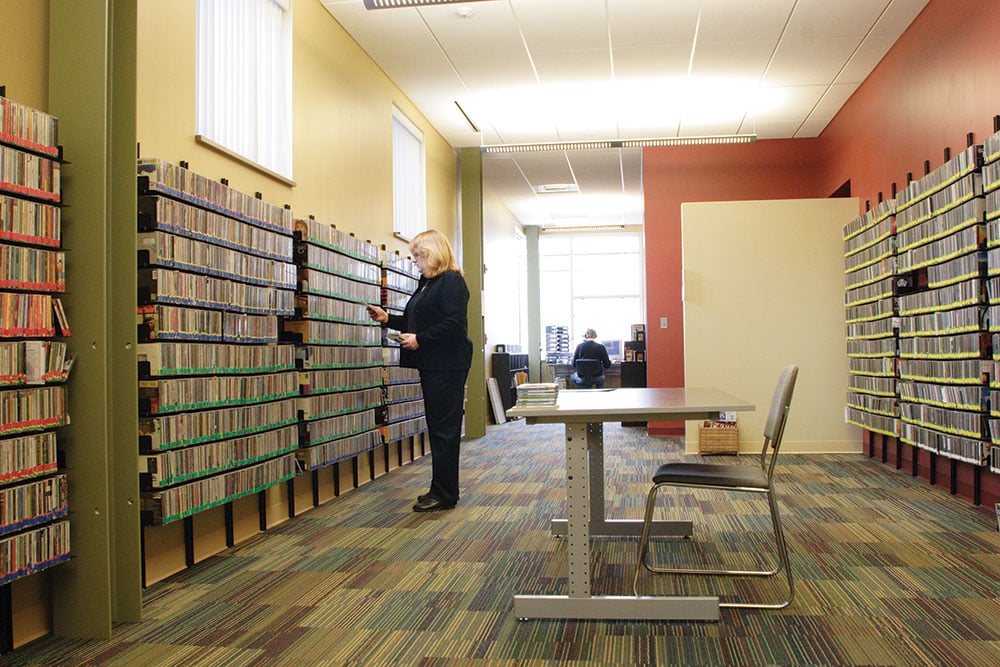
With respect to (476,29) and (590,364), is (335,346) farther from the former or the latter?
(590,364)

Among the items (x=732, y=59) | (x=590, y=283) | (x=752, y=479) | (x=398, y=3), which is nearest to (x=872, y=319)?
(x=732, y=59)

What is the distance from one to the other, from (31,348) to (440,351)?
88.2 inches

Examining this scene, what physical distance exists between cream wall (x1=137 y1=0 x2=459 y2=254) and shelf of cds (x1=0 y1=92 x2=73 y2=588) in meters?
0.77

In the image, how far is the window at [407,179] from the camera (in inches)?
261

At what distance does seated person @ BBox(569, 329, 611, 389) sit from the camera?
37.0 ft

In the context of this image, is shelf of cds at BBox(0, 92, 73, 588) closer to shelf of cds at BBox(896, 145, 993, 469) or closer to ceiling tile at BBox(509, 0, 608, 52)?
ceiling tile at BBox(509, 0, 608, 52)

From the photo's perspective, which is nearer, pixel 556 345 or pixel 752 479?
pixel 752 479

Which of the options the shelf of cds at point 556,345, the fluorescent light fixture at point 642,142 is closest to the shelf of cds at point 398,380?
the fluorescent light fixture at point 642,142

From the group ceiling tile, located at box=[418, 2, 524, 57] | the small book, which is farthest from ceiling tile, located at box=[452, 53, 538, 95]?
the small book

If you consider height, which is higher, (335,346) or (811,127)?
(811,127)

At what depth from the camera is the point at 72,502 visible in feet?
8.32

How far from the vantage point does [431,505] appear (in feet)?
14.5

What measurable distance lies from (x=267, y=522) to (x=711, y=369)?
4.19 m

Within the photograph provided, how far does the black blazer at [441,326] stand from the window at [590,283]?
33.0ft
